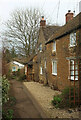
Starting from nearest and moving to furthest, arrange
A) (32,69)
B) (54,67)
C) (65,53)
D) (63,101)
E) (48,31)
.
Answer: (63,101) < (65,53) < (54,67) < (48,31) < (32,69)

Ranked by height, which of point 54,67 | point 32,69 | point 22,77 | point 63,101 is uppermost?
point 54,67

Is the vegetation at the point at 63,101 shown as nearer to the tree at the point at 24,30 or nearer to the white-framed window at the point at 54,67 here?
the white-framed window at the point at 54,67

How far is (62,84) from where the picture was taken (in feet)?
38.2

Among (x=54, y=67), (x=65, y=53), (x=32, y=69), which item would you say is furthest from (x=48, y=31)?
(x=65, y=53)

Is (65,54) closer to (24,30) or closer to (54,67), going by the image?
(54,67)

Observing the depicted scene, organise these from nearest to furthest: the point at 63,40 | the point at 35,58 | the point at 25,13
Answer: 1. the point at 63,40
2. the point at 35,58
3. the point at 25,13

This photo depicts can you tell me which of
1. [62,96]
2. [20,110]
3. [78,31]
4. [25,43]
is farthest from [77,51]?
[25,43]

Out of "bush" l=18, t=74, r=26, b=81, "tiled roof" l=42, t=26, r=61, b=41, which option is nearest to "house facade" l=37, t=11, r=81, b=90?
"tiled roof" l=42, t=26, r=61, b=41

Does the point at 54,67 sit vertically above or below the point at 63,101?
above

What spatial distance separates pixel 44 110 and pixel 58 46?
286 inches

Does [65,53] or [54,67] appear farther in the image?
[54,67]

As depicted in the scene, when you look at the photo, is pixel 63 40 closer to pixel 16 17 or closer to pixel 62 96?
pixel 62 96

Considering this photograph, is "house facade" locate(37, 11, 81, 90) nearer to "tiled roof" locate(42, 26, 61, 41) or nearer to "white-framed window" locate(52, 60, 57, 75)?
"white-framed window" locate(52, 60, 57, 75)

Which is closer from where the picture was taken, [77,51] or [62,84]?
[77,51]
